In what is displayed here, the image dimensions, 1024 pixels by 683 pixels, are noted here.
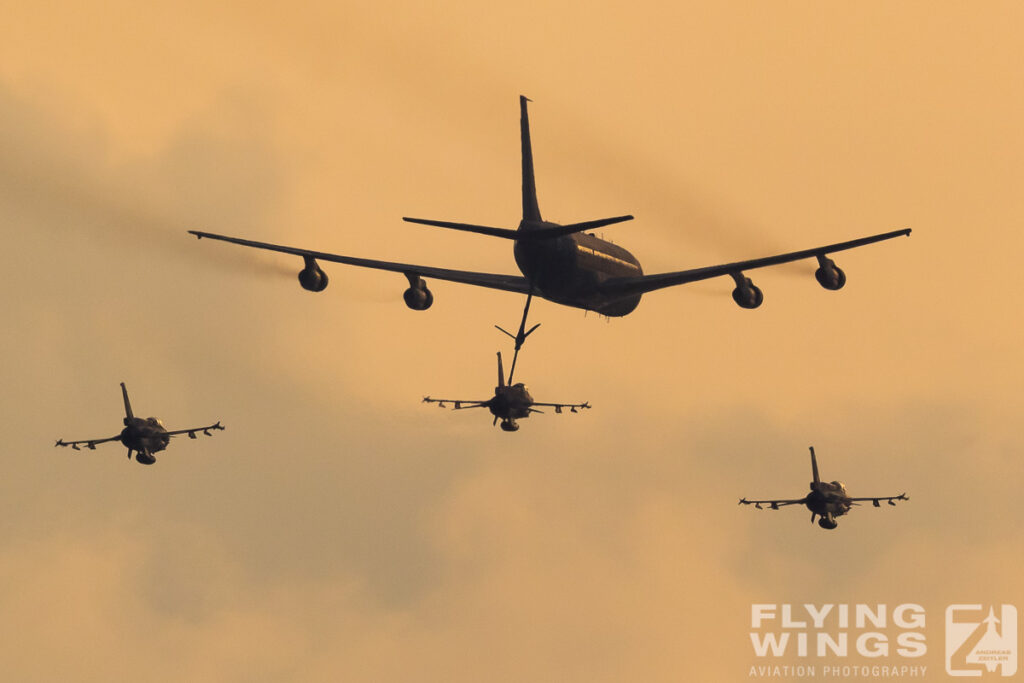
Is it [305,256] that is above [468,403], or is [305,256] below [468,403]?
below

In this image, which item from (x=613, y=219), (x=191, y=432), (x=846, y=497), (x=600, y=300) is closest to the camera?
(x=613, y=219)

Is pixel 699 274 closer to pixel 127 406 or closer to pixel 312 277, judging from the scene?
pixel 312 277

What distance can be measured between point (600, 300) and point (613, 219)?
14.3 metres

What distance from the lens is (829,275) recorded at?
302ft

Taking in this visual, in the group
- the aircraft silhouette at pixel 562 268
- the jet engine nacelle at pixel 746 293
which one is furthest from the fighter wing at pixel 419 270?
the jet engine nacelle at pixel 746 293

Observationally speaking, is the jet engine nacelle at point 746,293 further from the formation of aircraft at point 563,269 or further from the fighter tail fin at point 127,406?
the fighter tail fin at point 127,406

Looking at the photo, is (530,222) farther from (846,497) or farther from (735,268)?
(846,497)

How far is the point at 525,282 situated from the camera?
10112cm

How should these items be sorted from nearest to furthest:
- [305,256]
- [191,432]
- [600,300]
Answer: [305,256] < [600,300] < [191,432]

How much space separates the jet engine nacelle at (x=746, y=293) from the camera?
9450cm

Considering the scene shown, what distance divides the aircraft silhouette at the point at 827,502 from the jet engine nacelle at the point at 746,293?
43.0 metres

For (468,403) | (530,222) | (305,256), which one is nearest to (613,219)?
(530,222)

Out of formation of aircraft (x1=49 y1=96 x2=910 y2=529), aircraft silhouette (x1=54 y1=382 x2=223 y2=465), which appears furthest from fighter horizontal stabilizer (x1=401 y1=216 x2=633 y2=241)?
aircraft silhouette (x1=54 y1=382 x2=223 y2=465)

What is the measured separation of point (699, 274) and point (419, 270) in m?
14.2
